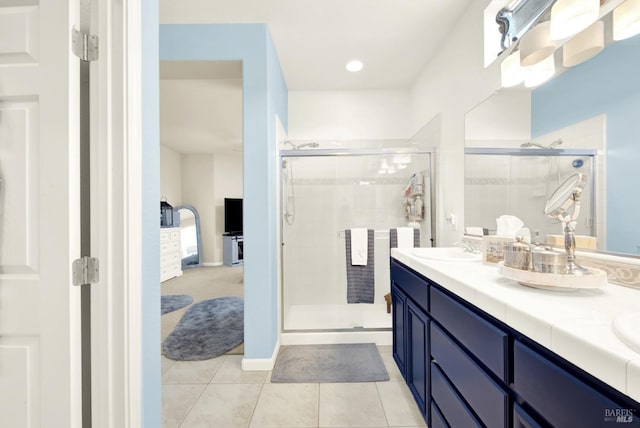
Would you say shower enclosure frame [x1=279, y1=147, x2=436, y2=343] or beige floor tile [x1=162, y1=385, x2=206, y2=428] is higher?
shower enclosure frame [x1=279, y1=147, x2=436, y2=343]

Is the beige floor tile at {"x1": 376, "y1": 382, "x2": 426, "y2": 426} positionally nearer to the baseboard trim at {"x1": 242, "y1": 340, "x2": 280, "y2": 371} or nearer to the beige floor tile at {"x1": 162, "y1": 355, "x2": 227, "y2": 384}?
the baseboard trim at {"x1": 242, "y1": 340, "x2": 280, "y2": 371}

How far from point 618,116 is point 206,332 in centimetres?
323

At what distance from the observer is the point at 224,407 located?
1.67m

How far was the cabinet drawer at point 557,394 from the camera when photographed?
20.1 inches

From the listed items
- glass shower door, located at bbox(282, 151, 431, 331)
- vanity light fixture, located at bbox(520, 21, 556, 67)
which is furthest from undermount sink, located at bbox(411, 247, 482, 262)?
vanity light fixture, located at bbox(520, 21, 556, 67)

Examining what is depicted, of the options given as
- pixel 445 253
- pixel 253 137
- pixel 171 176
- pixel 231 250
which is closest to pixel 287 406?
pixel 445 253

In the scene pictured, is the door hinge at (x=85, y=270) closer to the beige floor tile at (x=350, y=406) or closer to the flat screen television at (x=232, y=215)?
the beige floor tile at (x=350, y=406)

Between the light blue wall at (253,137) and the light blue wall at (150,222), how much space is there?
0.93 m

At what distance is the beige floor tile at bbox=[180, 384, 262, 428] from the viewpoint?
5.06ft

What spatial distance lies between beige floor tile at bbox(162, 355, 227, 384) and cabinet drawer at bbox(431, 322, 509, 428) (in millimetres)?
1676

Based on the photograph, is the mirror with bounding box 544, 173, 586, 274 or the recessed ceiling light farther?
the recessed ceiling light

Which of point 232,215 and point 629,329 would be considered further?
point 232,215

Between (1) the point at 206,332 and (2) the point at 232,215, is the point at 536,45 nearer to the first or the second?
(1) the point at 206,332

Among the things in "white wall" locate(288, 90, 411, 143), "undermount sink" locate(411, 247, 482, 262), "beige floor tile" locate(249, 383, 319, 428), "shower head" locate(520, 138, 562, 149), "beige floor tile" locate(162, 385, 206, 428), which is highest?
"white wall" locate(288, 90, 411, 143)
